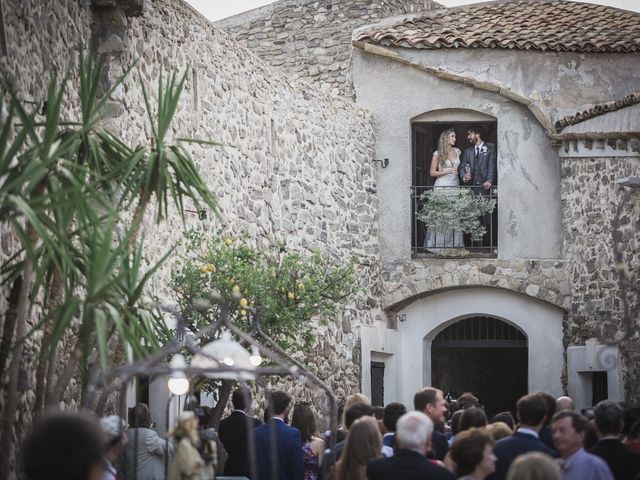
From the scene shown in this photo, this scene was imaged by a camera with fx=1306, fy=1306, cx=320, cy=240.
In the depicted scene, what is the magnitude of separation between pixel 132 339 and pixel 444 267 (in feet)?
41.1

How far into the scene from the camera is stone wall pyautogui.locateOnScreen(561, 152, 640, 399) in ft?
60.8

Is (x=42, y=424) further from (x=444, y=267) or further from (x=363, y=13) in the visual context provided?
(x=363, y=13)

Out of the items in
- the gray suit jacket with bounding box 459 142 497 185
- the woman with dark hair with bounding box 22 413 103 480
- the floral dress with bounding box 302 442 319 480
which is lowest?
the floral dress with bounding box 302 442 319 480

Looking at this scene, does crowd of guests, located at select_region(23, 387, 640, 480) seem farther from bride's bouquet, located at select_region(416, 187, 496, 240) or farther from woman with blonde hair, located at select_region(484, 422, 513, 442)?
bride's bouquet, located at select_region(416, 187, 496, 240)

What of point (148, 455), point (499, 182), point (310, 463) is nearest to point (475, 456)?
point (310, 463)

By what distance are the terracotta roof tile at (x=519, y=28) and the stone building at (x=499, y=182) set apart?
35mm

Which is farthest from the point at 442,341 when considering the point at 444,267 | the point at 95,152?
the point at 95,152

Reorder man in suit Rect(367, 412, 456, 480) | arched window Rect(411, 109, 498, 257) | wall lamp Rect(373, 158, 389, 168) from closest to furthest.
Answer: man in suit Rect(367, 412, 456, 480), arched window Rect(411, 109, 498, 257), wall lamp Rect(373, 158, 389, 168)

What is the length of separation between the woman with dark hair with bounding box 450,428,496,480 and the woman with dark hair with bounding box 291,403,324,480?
345 cm

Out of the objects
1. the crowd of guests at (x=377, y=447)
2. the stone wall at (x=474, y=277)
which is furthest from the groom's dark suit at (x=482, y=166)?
the crowd of guests at (x=377, y=447)

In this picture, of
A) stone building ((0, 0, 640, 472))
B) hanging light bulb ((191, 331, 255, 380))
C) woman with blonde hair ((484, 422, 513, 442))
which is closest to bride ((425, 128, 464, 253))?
stone building ((0, 0, 640, 472))

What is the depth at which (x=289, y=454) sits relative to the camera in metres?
9.76

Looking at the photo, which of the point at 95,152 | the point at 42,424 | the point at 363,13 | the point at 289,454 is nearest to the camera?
the point at 42,424

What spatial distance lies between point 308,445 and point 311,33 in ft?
39.7
